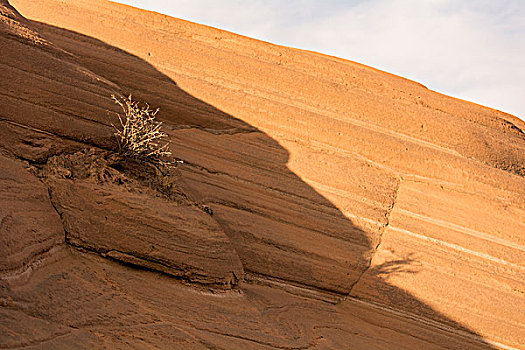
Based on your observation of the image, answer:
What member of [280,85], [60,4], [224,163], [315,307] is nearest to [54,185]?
[224,163]

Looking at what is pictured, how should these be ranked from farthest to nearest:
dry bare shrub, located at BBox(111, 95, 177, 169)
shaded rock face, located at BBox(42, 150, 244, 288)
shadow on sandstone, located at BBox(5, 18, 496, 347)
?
shadow on sandstone, located at BBox(5, 18, 496, 347), dry bare shrub, located at BBox(111, 95, 177, 169), shaded rock face, located at BBox(42, 150, 244, 288)

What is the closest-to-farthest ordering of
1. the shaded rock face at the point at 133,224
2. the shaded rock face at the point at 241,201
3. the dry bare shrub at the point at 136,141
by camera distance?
the shaded rock face at the point at 241,201 → the shaded rock face at the point at 133,224 → the dry bare shrub at the point at 136,141

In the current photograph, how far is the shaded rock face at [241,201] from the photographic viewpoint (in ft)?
13.6

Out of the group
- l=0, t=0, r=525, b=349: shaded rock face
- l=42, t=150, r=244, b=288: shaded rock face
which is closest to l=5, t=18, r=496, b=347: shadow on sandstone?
l=0, t=0, r=525, b=349: shaded rock face

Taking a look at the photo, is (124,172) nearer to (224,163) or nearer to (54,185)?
(54,185)

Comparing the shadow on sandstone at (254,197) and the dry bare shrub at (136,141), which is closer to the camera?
the dry bare shrub at (136,141)

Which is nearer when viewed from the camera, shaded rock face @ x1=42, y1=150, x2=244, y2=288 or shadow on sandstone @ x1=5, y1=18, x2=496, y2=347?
shaded rock face @ x1=42, y1=150, x2=244, y2=288

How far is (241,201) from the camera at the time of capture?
21.4 feet

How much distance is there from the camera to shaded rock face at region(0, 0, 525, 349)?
13.6ft

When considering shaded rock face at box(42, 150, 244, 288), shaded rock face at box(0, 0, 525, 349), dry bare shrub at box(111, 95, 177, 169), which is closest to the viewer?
shaded rock face at box(0, 0, 525, 349)

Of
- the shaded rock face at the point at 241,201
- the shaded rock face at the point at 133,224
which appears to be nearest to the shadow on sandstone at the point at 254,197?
the shaded rock face at the point at 241,201

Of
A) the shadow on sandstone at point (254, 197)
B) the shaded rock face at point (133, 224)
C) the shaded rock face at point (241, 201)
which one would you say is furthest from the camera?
the shadow on sandstone at point (254, 197)

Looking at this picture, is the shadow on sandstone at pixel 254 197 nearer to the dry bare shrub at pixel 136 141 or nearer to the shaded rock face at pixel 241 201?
the shaded rock face at pixel 241 201

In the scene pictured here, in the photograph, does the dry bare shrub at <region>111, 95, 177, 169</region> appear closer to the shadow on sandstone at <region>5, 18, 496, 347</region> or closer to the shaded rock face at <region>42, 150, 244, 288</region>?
the shaded rock face at <region>42, 150, 244, 288</region>
